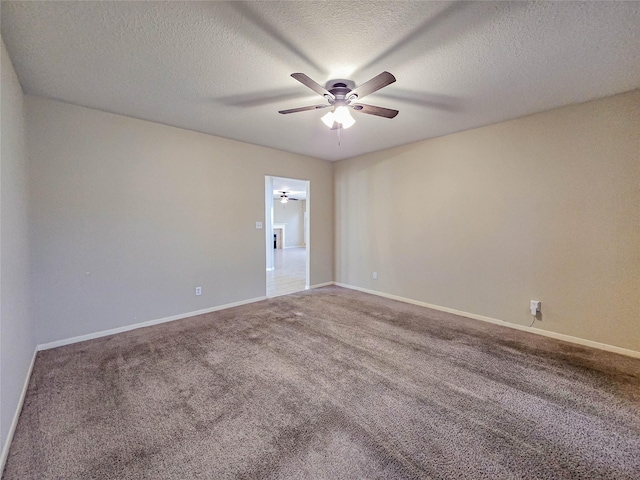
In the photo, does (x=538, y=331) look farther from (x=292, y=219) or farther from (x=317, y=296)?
(x=292, y=219)

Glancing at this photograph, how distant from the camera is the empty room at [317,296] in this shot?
1.55 m

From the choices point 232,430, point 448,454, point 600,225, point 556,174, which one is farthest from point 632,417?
point 232,430

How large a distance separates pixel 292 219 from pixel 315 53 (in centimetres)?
1127

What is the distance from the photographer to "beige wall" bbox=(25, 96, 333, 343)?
2.69m

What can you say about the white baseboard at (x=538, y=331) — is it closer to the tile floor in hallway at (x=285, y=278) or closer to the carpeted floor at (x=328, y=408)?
the carpeted floor at (x=328, y=408)

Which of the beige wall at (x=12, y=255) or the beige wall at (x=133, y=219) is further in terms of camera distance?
the beige wall at (x=133, y=219)

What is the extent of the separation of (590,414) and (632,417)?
25 cm

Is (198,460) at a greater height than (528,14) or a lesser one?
lesser

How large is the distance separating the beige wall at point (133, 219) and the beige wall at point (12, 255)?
0.28 metres

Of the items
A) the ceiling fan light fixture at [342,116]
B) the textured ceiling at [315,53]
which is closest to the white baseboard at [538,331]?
the textured ceiling at [315,53]

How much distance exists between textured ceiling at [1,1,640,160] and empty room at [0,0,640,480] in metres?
0.02

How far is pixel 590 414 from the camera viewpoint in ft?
5.73

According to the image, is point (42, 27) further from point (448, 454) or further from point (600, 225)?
point (600, 225)

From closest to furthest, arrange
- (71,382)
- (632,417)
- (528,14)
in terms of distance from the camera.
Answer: (528,14) → (632,417) → (71,382)
